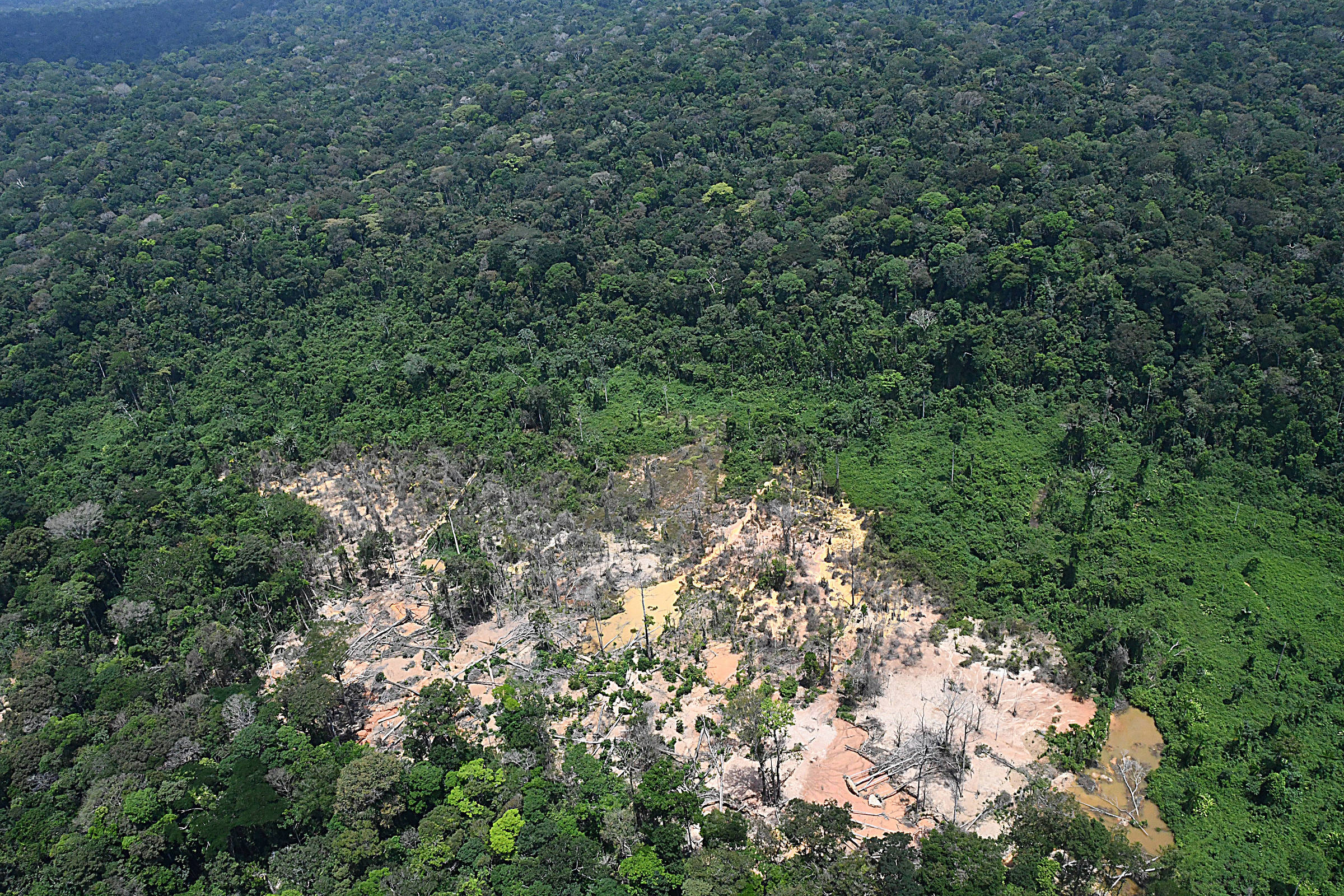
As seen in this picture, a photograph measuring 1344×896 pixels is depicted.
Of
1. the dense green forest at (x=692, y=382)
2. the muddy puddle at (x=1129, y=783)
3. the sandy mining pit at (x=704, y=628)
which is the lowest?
the muddy puddle at (x=1129, y=783)

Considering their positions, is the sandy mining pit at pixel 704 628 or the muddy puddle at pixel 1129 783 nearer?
the muddy puddle at pixel 1129 783

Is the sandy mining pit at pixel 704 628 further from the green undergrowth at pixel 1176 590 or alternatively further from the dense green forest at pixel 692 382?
the green undergrowth at pixel 1176 590

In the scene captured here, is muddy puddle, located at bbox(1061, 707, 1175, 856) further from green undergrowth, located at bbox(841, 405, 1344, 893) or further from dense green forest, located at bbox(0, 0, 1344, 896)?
dense green forest, located at bbox(0, 0, 1344, 896)

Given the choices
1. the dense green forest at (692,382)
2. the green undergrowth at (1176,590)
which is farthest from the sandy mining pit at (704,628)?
the green undergrowth at (1176,590)

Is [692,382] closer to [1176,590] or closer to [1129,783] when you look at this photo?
[1176,590]

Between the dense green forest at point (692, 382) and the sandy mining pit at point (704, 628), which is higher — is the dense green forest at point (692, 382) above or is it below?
above

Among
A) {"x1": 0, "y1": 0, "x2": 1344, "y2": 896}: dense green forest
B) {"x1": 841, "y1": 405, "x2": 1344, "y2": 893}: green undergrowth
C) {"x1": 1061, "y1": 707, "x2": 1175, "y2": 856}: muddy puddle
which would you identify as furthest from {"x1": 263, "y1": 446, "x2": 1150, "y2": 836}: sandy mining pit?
A: {"x1": 841, "y1": 405, "x2": 1344, "y2": 893}: green undergrowth

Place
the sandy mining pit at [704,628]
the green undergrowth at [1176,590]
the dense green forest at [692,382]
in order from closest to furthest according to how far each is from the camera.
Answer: the dense green forest at [692,382] → the green undergrowth at [1176,590] → the sandy mining pit at [704,628]
